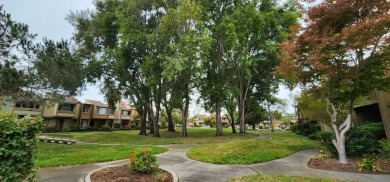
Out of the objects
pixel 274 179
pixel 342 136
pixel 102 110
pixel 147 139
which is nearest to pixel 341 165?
pixel 342 136

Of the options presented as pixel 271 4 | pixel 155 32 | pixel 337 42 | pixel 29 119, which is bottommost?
pixel 29 119

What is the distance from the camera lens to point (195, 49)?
2006 centimetres

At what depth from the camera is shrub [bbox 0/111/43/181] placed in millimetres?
4121

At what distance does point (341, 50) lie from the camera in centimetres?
800

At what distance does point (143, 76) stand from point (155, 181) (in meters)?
19.2

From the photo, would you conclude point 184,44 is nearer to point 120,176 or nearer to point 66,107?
point 120,176

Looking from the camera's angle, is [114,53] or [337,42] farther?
[114,53]

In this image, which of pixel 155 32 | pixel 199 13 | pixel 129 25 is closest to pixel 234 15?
pixel 199 13

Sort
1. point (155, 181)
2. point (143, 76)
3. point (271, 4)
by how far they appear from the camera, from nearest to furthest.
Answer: point (155, 181)
point (143, 76)
point (271, 4)

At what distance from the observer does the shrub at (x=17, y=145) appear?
412 centimetres

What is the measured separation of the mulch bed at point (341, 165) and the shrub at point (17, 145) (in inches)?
360

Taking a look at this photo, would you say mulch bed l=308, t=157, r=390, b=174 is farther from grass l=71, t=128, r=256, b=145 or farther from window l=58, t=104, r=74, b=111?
window l=58, t=104, r=74, b=111

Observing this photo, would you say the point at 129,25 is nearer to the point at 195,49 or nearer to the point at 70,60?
the point at 195,49

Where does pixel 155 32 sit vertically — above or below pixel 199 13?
below
